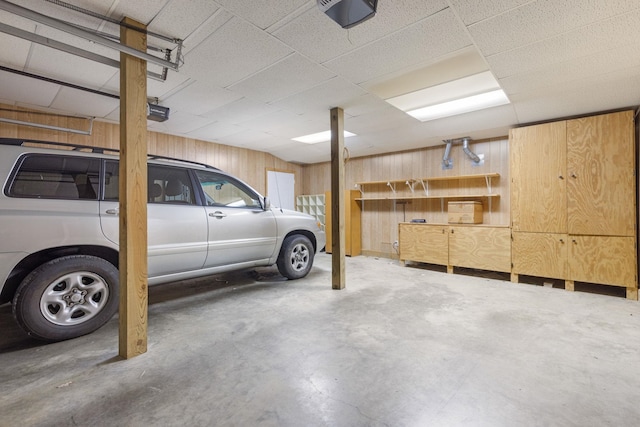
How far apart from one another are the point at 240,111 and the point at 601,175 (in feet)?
15.0

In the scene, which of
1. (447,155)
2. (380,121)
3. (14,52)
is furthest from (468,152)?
(14,52)

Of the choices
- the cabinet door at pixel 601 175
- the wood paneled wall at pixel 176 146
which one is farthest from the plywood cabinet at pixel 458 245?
the wood paneled wall at pixel 176 146

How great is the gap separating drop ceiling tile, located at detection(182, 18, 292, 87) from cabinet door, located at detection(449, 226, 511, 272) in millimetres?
3706

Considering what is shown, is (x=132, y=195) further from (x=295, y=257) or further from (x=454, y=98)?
(x=454, y=98)

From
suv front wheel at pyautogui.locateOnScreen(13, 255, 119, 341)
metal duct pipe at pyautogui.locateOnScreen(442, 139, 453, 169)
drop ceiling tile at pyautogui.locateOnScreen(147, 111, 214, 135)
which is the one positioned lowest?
suv front wheel at pyautogui.locateOnScreen(13, 255, 119, 341)

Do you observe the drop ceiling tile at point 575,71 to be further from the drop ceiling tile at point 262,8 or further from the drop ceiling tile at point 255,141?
the drop ceiling tile at point 255,141

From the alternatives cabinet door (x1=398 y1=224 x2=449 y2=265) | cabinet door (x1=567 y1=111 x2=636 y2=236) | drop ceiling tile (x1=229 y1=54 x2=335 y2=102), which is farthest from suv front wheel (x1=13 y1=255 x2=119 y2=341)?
cabinet door (x1=567 y1=111 x2=636 y2=236)

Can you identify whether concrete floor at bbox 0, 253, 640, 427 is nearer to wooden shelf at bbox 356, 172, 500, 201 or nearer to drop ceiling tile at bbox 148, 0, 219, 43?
wooden shelf at bbox 356, 172, 500, 201

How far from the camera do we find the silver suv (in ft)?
6.88

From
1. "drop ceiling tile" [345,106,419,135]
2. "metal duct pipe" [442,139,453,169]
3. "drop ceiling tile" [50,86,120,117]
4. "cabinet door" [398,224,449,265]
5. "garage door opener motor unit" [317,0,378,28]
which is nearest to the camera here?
"garage door opener motor unit" [317,0,378,28]

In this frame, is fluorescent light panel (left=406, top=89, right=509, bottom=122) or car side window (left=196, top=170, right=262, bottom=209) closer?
car side window (left=196, top=170, right=262, bottom=209)

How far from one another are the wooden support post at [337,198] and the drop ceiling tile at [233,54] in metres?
1.30

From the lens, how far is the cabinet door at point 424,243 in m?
4.80

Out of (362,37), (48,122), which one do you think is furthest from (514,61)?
(48,122)
